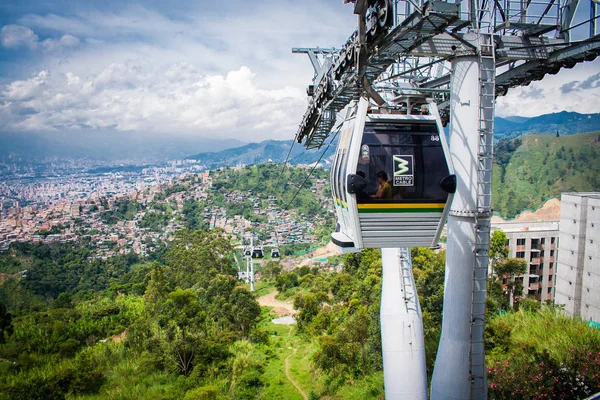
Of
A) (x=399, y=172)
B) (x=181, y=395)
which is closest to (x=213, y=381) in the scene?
(x=181, y=395)

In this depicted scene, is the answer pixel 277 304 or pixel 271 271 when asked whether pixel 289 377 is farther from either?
pixel 271 271

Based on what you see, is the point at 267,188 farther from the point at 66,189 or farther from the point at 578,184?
the point at 66,189

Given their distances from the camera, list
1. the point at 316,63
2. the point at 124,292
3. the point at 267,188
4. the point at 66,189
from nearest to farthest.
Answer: the point at 316,63 < the point at 124,292 < the point at 267,188 < the point at 66,189

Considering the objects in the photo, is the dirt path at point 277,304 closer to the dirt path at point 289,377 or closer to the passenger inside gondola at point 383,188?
the dirt path at point 289,377

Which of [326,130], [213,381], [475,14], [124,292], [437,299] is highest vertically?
[475,14]

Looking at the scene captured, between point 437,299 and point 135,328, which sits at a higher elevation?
point 437,299
